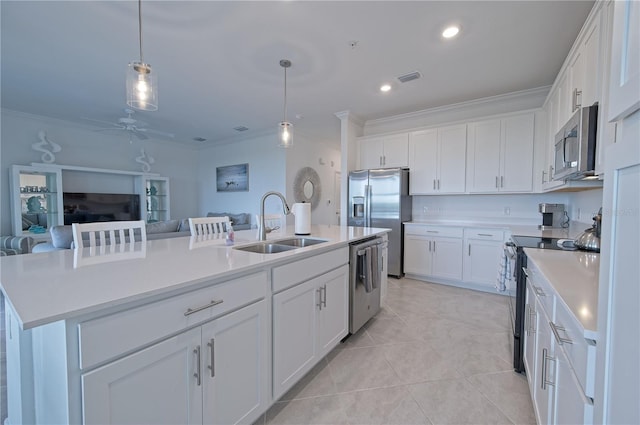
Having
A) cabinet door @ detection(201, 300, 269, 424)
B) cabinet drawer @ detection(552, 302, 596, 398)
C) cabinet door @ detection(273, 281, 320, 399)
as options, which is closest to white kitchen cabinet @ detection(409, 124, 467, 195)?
cabinet door @ detection(273, 281, 320, 399)

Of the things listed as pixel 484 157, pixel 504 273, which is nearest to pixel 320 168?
pixel 484 157

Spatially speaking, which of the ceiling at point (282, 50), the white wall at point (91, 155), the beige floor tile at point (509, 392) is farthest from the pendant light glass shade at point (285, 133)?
→ the white wall at point (91, 155)

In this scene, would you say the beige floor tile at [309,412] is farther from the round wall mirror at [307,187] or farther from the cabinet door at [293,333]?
the round wall mirror at [307,187]

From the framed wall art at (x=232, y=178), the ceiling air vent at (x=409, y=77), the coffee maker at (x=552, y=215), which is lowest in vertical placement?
the coffee maker at (x=552, y=215)

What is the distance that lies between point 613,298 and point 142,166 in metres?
7.28

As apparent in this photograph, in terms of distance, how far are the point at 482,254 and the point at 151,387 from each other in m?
3.82

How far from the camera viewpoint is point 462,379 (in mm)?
1906

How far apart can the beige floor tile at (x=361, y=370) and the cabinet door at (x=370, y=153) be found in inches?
122

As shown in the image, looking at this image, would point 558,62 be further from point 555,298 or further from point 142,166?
point 142,166

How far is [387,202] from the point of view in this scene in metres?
4.27

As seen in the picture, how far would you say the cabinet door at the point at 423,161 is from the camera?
415 cm

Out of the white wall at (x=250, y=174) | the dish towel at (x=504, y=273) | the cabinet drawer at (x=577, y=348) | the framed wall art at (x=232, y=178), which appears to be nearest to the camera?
the cabinet drawer at (x=577, y=348)

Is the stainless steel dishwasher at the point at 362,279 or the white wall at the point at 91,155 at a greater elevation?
the white wall at the point at 91,155

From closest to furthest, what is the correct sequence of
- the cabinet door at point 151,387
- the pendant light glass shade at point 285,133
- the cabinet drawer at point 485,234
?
the cabinet door at point 151,387 < the pendant light glass shade at point 285,133 < the cabinet drawer at point 485,234
